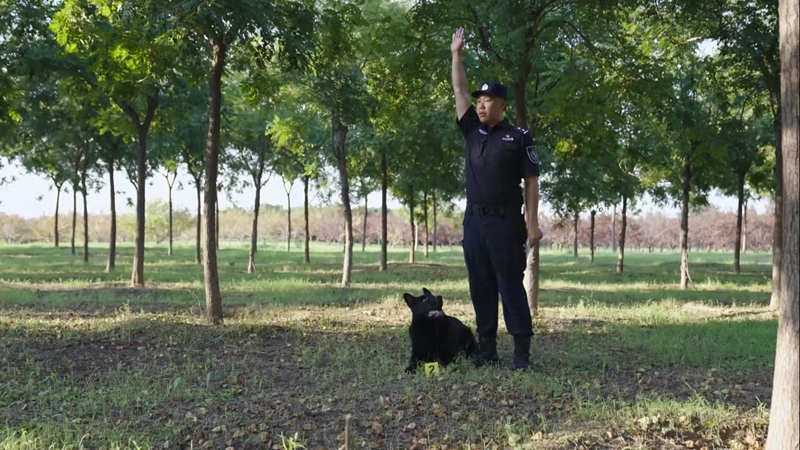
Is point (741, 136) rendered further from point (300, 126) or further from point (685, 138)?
point (300, 126)

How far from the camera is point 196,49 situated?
7.54 metres

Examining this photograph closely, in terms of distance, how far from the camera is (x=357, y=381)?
557cm

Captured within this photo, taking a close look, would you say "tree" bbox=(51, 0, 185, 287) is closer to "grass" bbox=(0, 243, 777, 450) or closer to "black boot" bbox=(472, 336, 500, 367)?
"grass" bbox=(0, 243, 777, 450)

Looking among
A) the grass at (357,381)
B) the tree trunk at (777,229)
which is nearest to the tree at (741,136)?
the tree trunk at (777,229)

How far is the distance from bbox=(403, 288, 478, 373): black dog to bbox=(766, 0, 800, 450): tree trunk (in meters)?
3.07

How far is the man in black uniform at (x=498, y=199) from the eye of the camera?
17.9ft

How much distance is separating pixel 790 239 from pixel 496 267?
280cm

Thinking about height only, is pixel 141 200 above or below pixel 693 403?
above

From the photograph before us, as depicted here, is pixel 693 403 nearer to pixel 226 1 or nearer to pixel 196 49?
pixel 226 1

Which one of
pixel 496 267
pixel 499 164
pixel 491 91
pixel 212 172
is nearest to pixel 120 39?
pixel 212 172

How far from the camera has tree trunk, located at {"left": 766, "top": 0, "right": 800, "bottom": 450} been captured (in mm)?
2951

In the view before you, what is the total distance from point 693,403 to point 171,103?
12.1 metres

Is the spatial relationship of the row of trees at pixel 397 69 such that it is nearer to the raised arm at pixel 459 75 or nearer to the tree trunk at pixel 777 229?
the tree trunk at pixel 777 229

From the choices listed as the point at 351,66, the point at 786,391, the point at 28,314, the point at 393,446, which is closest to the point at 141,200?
the point at 28,314
